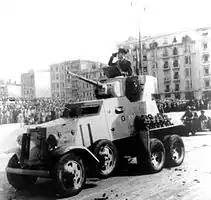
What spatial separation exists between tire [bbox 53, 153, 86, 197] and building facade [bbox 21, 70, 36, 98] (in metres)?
1.89

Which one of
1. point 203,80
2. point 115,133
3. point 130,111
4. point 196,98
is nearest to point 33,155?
point 115,133

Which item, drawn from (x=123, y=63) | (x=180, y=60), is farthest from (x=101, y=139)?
(x=180, y=60)

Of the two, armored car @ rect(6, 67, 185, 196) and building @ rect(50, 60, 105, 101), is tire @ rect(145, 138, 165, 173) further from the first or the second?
building @ rect(50, 60, 105, 101)

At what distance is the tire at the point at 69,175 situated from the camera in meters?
5.42

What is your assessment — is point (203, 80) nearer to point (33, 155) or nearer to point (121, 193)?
point (121, 193)

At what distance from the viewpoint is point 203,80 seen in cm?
836

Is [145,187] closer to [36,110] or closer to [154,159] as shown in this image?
[154,159]

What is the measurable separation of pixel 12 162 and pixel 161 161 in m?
3.23

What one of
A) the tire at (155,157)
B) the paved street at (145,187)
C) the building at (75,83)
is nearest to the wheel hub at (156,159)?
the tire at (155,157)

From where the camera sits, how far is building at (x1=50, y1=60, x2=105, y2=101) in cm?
→ 992

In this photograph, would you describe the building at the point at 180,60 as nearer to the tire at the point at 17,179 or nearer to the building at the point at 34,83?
the building at the point at 34,83

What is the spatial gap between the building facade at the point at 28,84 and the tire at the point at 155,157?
2.93 metres

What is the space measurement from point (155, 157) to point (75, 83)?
4.64m

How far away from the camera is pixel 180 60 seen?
10.7m
